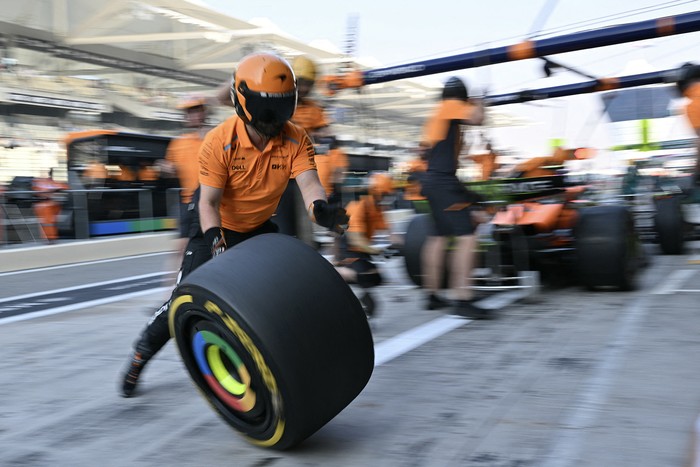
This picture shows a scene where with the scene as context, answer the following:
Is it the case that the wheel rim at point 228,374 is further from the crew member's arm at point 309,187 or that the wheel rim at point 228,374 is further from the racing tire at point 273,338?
the crew member's arm at point 309,187

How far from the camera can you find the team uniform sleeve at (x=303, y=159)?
3273 mm

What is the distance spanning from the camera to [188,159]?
591cm

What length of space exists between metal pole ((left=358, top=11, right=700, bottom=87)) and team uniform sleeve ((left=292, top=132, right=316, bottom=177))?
421 cm

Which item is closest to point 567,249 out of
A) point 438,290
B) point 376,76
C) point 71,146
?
point 438,290

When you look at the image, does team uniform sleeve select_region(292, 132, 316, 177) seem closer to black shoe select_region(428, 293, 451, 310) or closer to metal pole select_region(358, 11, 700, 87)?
black shoe select_region(428, 293, 451, 310)

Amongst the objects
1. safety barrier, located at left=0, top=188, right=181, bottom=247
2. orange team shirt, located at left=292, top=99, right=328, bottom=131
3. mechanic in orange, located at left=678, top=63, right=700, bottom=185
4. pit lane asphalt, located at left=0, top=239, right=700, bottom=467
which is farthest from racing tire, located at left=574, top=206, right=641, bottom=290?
safety barrier, located at left=0, top=188, right=181, bottom=247

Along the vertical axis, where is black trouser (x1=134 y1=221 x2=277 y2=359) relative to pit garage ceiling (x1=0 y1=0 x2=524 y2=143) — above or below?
below

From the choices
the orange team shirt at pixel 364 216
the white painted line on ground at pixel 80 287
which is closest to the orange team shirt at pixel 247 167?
the orange team shirt at pixel 364 216

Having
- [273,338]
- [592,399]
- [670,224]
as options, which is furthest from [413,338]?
[670,224]

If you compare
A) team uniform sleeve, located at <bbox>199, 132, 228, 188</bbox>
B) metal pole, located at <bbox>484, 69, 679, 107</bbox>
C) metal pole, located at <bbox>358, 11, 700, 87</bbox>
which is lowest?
team uniform sleeve, located at <bbox>199, 132, 228, 188</bbox>

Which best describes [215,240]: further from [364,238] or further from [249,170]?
[364,238]

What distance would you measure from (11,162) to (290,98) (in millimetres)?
20935

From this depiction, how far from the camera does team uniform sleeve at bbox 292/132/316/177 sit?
3.27 meters

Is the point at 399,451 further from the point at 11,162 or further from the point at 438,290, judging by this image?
the point at 11,162
